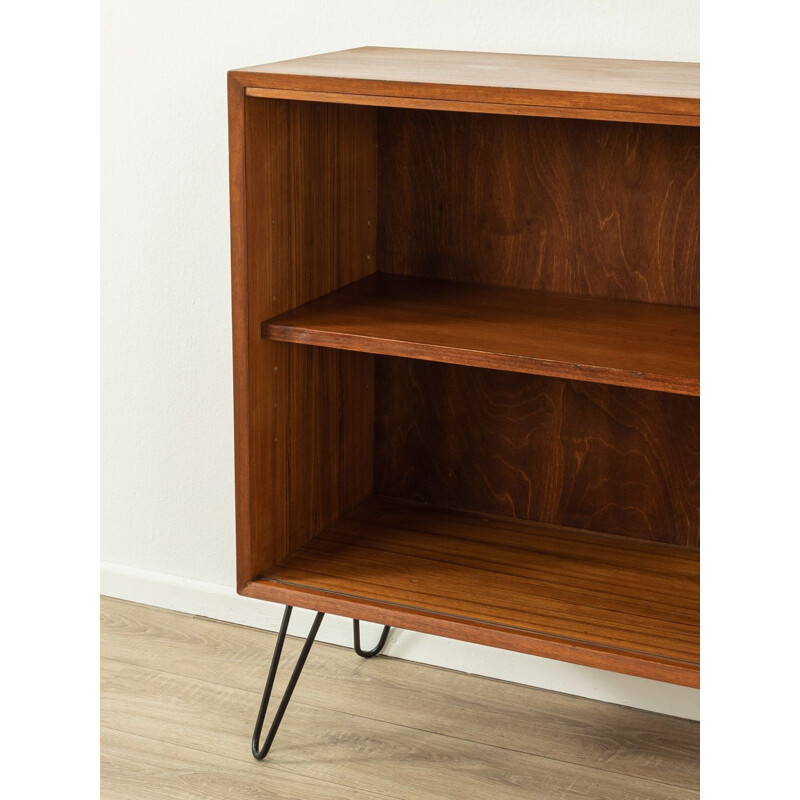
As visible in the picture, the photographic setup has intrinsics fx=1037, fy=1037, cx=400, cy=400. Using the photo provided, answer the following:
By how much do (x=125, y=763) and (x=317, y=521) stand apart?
524 millimetres

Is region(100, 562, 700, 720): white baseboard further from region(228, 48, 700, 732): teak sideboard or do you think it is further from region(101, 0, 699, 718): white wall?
region(228, 48, 700, 732): teak sideboard

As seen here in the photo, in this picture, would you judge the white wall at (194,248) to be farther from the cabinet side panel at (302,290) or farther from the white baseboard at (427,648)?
the cabinet side panel at (302,290)

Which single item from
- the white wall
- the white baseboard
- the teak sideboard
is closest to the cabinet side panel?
the teak sideboard

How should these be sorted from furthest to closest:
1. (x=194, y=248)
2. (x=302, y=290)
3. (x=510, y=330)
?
(x=194, y=248) < (x=302, y=290) < (x=510, y=330)

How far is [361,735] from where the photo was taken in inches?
72.6

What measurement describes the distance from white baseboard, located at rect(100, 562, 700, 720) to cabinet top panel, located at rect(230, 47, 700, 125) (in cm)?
110

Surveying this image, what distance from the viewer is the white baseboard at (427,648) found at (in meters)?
1.94

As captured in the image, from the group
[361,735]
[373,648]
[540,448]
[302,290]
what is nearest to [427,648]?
[373,648]

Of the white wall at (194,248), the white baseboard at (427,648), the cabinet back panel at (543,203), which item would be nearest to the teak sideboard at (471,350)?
the cabinet back panel at (543,203)

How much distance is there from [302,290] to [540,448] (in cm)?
51

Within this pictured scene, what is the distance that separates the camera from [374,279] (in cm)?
181

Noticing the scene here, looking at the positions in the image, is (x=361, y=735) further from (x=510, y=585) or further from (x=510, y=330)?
(x=510, y=330)

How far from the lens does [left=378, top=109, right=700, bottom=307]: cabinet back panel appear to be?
5.35ft

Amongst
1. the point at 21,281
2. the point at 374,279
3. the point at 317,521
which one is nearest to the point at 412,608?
the point at 317,521
